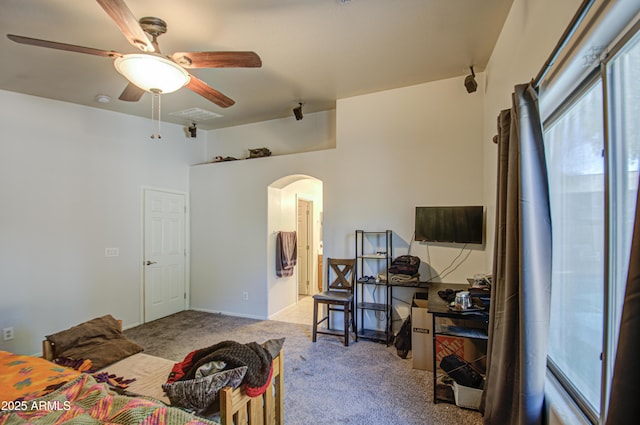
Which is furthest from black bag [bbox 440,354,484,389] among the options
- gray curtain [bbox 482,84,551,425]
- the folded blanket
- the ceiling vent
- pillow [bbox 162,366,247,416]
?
the ceiling vent

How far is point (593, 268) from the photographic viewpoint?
1.38 meters

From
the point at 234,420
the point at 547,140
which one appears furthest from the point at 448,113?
the point at 234,420

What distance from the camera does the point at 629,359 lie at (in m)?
0.71

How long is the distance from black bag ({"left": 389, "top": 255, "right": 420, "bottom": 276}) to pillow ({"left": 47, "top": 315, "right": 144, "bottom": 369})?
2.56 metres

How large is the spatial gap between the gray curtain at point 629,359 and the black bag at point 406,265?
8.76 feet

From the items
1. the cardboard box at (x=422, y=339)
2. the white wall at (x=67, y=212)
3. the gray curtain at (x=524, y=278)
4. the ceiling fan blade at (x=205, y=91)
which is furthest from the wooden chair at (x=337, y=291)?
the white wall at (x=67, y=212)

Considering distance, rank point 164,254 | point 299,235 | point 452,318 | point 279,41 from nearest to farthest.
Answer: point 452,318 < point 279,41 < point 164,254 < point 299,235

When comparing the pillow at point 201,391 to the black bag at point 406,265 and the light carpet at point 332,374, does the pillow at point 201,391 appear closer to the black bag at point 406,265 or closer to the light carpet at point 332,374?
the light carpet at point 332,374

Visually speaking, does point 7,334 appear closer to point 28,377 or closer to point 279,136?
point 28,377

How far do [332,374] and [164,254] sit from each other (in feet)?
11.0

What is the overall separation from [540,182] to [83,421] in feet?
7.46

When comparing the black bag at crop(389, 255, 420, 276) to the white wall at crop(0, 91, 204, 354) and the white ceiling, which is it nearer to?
the white ceiling

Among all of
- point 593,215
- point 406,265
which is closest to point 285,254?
point 406,265

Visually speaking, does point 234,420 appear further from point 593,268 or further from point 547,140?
point 547,140
